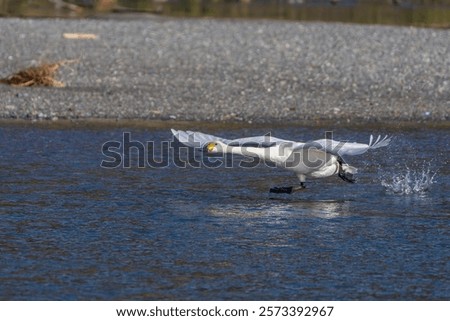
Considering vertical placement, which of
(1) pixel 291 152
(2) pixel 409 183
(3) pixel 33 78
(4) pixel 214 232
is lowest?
(4) pixel 214 232

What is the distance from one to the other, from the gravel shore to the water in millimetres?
3429

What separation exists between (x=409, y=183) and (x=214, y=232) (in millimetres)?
3110

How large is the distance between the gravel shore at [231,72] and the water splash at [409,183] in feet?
14.6

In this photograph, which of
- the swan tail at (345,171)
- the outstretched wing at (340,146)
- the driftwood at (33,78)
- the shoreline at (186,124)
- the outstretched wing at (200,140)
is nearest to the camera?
the outstretched wing at (340,146)

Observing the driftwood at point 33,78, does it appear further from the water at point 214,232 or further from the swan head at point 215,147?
the swan head at point 215,147

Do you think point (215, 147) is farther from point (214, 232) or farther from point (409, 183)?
point (409, 183)

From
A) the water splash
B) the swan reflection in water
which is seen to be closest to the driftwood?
the water splash

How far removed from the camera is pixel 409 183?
40.6 feet

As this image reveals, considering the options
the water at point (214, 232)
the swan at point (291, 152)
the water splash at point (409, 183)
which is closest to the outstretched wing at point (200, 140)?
the swan at point (291, 152)

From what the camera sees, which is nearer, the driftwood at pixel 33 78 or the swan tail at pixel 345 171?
the swan tail at pixel 345 171

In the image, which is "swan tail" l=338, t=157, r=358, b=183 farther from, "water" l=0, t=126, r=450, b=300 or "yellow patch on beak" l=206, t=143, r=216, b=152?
Answer: "yellow patch on beak" l=206, t=143, r=216, b=152

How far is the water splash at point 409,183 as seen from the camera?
12202 millimetres

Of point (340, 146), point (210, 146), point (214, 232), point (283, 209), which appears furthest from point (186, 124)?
point (214, 232)

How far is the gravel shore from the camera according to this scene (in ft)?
58.1
